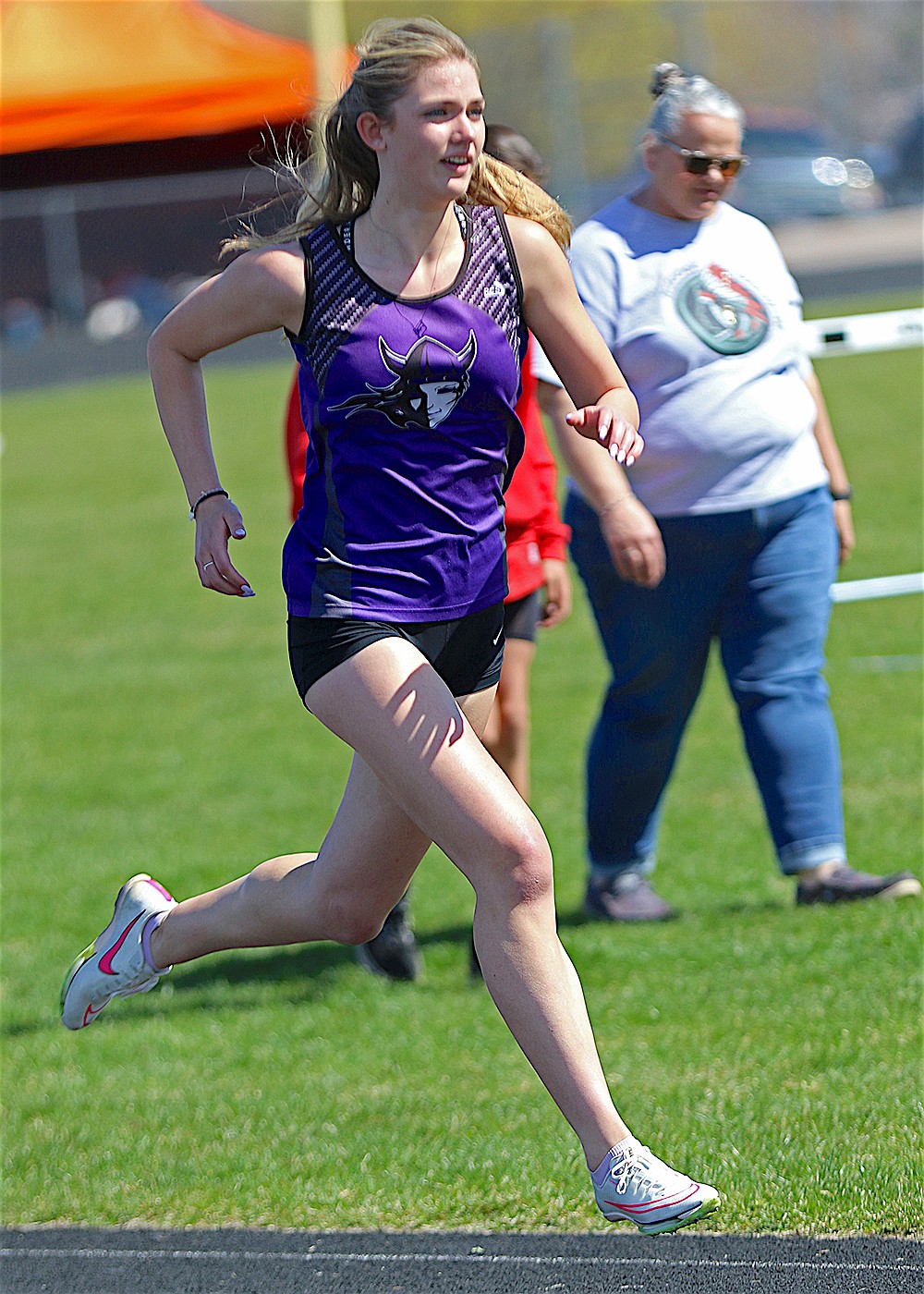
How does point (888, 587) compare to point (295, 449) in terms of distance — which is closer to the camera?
point (295, 449)

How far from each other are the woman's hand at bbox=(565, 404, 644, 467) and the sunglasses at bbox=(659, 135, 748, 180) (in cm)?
190

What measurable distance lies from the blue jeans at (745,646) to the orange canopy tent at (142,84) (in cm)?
3061

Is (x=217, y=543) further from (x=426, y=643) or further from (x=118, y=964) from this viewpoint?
(x=118, y=964)

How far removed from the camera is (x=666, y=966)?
17.5ft

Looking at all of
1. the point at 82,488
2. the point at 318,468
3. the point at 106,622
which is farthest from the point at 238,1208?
the point at 82,488

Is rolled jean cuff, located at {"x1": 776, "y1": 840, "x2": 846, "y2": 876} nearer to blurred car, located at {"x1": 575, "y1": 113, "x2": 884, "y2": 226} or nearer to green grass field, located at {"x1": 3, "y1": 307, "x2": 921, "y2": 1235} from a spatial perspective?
green grass field, located at {"x1": 3, "y1": 307, "x2": 921, "y2": 1235}

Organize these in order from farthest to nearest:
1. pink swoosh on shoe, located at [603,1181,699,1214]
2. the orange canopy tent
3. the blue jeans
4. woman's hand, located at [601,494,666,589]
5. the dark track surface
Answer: the orange canopy tent → the blue jeans → woman's hand, located at [601,494,666,589] → the dark track surface → pink swoosh on shoe, located at [603,1181,699,1214]

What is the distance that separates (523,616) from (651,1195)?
230cm

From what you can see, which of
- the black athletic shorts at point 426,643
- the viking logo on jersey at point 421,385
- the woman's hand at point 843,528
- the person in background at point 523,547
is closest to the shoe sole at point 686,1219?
the black athletic shorts at point 426,643

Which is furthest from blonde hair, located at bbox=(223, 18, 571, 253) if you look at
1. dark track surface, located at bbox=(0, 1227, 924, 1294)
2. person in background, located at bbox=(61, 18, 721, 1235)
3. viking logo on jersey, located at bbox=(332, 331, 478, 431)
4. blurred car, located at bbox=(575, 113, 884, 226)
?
blurred car, located at bbox=(575, 113, 884, 226)

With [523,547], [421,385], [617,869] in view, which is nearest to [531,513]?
[523,547]

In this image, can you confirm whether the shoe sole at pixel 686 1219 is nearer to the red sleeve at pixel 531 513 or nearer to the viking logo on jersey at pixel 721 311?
the red sleeve at pixel 531 513

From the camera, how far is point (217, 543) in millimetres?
3430

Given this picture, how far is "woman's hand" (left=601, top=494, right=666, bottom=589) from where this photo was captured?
3691 millimetres
